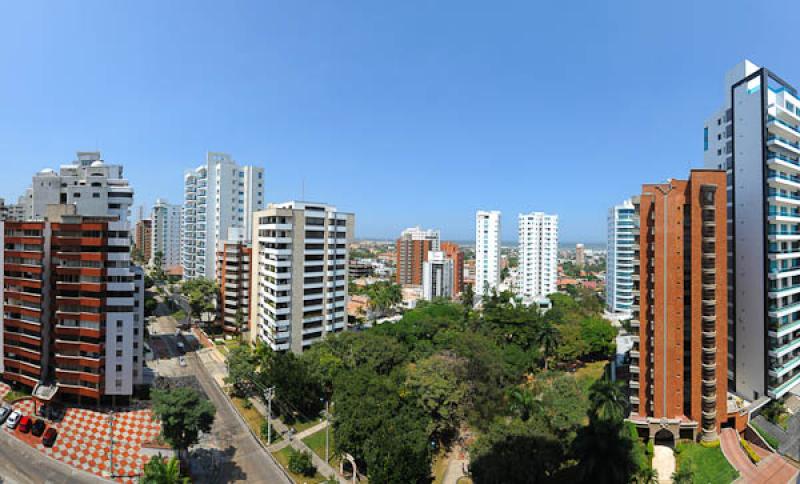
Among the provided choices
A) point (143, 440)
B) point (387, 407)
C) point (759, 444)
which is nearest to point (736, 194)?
point (759, 444)

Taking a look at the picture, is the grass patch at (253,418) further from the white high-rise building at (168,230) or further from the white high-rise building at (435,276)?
the white high-rise building at (168,230)

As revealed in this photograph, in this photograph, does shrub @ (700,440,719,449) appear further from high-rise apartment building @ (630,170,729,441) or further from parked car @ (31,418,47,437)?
parked car @ (31,418,47,437)

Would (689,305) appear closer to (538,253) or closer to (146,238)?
(538,253)

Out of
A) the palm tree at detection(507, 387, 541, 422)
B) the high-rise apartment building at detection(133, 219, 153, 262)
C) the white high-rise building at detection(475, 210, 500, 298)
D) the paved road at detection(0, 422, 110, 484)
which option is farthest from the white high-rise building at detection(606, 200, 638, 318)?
the high-rise apartment building at detection(133, 219, 153, 262)

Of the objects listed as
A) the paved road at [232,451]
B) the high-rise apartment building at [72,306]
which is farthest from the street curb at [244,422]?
the high-rise apartment building at [72,306]

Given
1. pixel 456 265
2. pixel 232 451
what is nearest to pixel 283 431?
pixel 232 451
